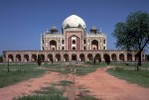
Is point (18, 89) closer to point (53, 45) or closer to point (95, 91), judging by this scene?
point (95, 91)

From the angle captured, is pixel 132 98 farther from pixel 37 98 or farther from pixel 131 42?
pixel 131 42

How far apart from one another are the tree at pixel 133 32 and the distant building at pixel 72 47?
23509mm

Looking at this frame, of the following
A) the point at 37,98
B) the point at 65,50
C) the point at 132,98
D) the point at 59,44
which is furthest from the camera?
the point at 59,44

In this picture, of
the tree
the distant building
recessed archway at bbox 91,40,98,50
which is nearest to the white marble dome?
the distant building

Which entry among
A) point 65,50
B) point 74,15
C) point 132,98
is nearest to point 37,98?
point 132,98

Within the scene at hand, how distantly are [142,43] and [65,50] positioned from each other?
28265 millimetres

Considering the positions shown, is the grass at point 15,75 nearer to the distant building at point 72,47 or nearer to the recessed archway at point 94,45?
the distant building at point 72,47

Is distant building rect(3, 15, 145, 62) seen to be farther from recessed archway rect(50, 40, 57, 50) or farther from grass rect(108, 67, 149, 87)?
grass rect(108, 67, 149, 87)

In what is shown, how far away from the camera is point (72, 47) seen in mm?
81250

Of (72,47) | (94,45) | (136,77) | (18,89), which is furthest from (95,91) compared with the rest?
(94,45)

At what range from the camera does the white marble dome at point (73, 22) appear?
82.1 m

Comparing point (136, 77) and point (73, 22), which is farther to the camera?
point (73, 22)

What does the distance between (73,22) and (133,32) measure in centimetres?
3417

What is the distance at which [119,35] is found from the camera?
1996 inches
